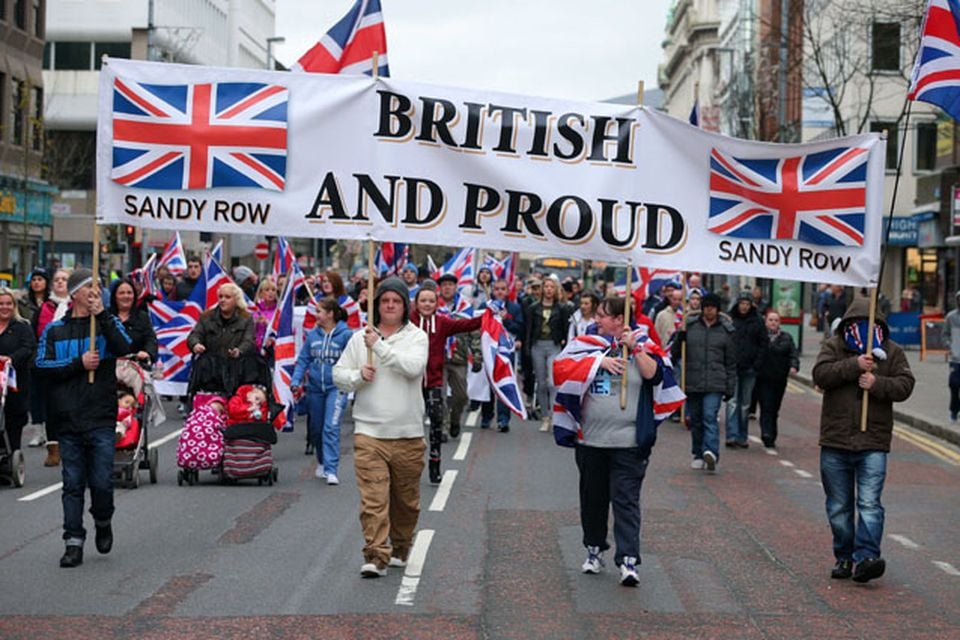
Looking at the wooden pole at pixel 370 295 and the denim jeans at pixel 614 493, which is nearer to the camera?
the wooden pole at pixel 370 295

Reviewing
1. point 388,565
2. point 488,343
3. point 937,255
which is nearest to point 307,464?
point 488,343

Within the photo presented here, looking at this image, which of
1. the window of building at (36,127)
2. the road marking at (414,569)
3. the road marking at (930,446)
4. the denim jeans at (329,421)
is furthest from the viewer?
the window of building at (36,127)

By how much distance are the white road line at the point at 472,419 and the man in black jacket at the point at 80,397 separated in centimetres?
1099

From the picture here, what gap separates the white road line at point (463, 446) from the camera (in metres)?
17.8

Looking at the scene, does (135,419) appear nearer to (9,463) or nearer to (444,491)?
(9,463)

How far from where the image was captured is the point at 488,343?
41.9 ft

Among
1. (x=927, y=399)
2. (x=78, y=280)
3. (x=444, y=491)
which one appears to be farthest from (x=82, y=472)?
(x=927, y=399)

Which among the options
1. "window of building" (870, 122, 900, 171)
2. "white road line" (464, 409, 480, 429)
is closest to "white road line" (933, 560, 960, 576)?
"white road line" (464, 409, 480, 429)

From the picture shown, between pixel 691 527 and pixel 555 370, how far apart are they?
3088 mm

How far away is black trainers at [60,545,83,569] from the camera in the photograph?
10.5 meters

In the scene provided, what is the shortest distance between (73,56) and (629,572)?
222ft

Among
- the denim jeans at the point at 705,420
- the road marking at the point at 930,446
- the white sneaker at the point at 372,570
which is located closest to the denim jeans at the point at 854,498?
the white sneaker at the point at 372,570

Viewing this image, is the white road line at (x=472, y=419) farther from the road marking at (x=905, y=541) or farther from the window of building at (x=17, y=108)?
the window of building at (x=17, y=108)

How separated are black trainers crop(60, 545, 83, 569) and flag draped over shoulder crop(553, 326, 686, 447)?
318 cm
